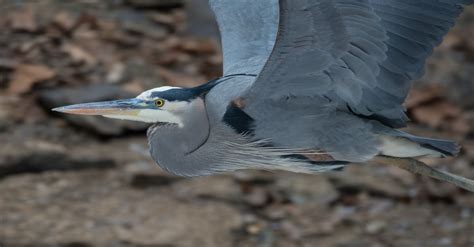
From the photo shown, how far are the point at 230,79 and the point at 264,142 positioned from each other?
0.30m

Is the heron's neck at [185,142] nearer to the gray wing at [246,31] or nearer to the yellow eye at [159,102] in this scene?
the yellow eye at [159,102]

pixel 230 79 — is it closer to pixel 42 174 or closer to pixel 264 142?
pixel 264 142

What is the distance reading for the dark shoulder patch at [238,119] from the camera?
446 centimetres

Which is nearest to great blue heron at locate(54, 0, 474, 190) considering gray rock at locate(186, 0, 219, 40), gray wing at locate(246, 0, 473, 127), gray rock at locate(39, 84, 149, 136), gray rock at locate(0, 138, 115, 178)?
→ gray wing at locate(246, 0, 473, 127)

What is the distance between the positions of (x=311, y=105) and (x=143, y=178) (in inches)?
92.6

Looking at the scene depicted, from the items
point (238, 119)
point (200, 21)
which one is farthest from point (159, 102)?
point (200, 21)

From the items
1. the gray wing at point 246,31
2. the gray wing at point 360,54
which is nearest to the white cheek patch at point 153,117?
the gray wing at point 360,54

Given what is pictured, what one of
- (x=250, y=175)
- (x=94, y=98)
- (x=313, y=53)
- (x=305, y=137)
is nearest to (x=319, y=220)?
(x=250, y=175)

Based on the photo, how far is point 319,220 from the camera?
6555 mm

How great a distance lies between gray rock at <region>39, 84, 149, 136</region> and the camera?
6918 millimetres

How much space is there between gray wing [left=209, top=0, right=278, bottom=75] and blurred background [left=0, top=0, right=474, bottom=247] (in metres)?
1.40

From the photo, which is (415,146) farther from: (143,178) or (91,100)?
(91,100)

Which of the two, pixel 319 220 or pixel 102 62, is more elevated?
pixel 102 62

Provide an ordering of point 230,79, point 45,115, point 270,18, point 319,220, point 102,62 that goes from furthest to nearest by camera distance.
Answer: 1. point 102,62
2. point 45,115
3. point 319,220
4. point 270,18
5. point 230,79
